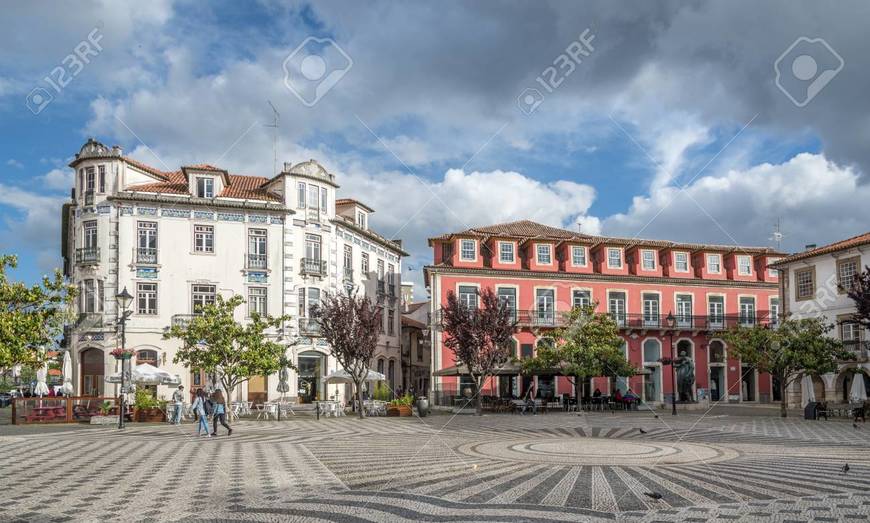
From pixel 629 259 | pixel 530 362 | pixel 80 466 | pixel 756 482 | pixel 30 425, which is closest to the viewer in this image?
pixel 756 482

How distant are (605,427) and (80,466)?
52.3 feet

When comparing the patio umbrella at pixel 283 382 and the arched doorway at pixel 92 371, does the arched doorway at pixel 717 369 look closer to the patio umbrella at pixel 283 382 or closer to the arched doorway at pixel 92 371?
the patio umbrella at pixel 283 382

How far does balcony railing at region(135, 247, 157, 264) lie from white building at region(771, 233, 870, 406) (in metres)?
32.3

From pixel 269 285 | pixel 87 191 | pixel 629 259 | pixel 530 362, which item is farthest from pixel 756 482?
pixel 629 259

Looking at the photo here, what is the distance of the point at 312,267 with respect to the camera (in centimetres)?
4184

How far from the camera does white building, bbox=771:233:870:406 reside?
1519 inches

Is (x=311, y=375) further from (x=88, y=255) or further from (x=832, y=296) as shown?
(x=832, y=296)

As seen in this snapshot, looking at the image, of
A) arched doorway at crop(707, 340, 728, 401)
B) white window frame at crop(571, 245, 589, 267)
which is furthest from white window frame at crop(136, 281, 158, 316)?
arched doorway at crop(707, 340, 728, 401)

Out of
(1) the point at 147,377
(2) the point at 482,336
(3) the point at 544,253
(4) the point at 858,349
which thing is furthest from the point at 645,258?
(1) the point at 147,377

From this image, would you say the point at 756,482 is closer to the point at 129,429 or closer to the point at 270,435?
the point at 270,435

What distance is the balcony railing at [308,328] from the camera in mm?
41312

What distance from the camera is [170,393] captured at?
129ft

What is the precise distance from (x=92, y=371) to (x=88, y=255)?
18.6 ft

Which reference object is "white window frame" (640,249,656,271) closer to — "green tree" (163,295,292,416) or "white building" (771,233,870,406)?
"white building" (771,233,870,406)
